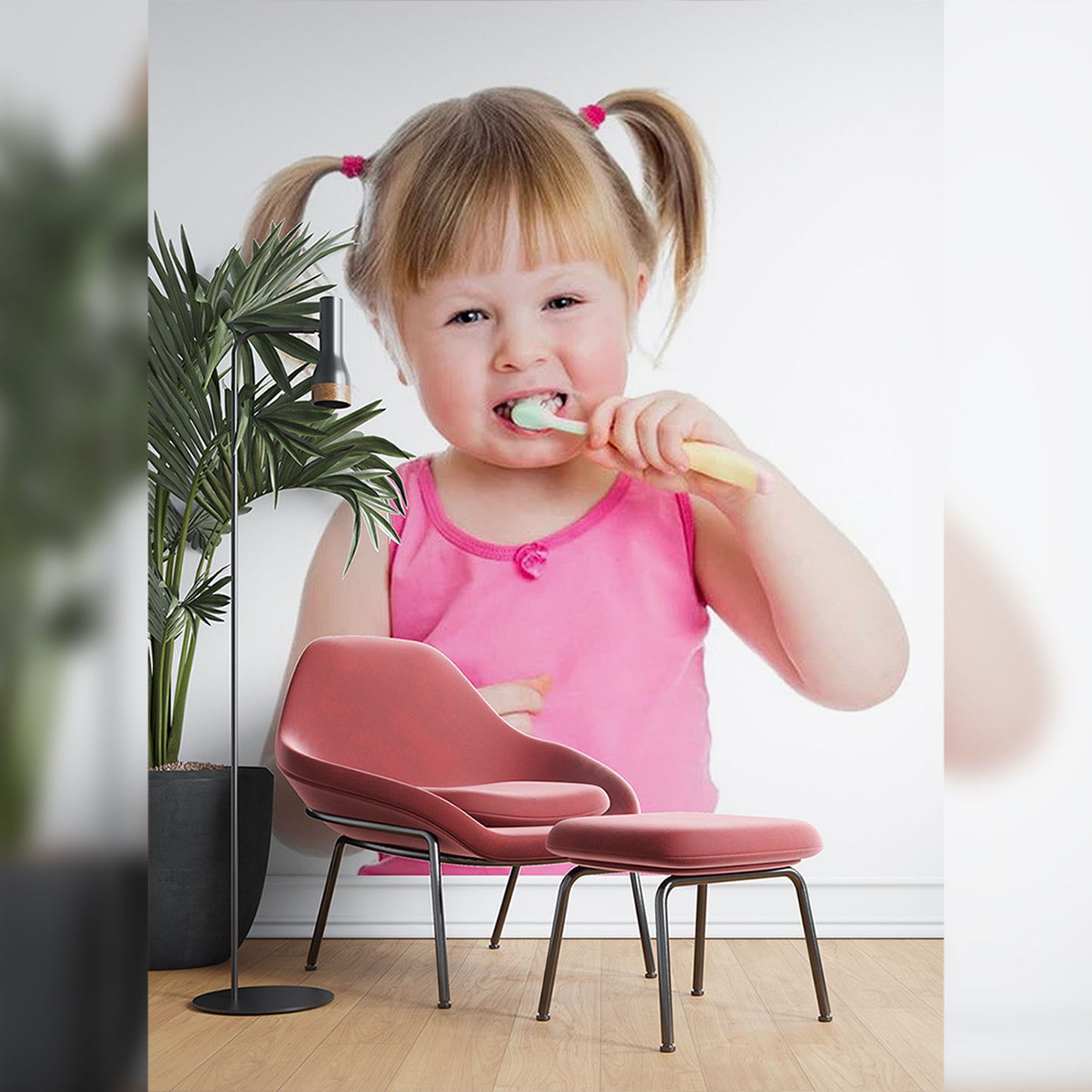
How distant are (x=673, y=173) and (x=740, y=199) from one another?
20 cm

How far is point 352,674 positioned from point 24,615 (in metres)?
2.30

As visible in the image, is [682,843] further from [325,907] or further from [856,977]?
[325,907]

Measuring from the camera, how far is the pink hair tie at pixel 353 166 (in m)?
3.75

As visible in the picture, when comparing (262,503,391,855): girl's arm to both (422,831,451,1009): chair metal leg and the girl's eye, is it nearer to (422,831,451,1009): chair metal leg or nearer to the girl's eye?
the girl's eye

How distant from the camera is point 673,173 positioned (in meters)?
3.74

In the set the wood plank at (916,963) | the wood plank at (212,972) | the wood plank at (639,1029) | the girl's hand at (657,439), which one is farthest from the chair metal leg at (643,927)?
the girl's hand at (657,439)

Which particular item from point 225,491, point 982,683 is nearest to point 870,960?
point 225,491

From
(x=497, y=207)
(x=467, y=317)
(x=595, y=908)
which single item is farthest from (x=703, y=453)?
(x=595, y=908)

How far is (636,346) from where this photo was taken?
3703mm

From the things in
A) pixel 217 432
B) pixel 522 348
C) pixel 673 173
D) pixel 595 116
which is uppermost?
pixel 595 116

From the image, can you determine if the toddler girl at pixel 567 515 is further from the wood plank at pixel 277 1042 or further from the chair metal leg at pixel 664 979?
the chair metal leg at pixel 664 979

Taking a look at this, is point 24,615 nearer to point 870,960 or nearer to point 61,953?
point 61,953

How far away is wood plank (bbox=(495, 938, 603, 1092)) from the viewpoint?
90.0 inches

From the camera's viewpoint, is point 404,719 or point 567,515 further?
point 567,515
